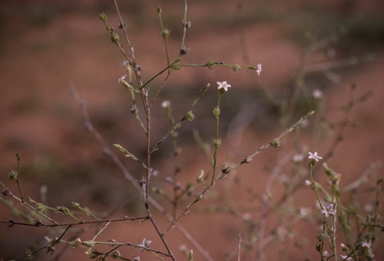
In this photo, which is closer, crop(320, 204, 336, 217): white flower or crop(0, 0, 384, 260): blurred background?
crop(320, 204, 336, 217): white flower

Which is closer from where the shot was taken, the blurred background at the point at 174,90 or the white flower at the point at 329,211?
the white flower at the point at 329,211

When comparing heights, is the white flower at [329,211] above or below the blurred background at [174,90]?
below

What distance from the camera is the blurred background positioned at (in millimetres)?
3998

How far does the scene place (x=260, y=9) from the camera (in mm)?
10438

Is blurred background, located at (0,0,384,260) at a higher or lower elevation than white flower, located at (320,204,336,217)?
higher

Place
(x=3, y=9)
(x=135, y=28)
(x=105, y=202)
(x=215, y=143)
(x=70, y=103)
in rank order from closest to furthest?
1. (x=215, y=143)
2. (x=105, y=202)
3. (x=70, y=103)
4. (x=135, y=28)
5. (x=3, y=9)

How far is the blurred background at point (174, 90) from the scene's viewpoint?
4.00 metres

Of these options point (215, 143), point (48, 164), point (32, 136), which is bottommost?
point (215, 143)

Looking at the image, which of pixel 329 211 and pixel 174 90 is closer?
pixel 329 211

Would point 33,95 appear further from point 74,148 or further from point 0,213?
point 0,213

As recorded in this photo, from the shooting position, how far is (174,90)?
21.0 feet

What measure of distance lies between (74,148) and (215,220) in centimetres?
318

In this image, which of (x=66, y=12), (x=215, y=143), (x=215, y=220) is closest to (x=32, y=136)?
(x=215, y=220)

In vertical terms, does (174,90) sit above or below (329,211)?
above
